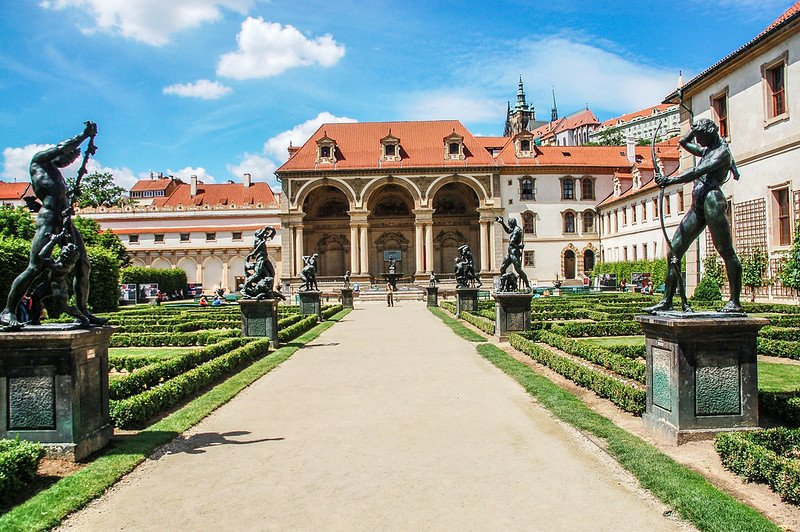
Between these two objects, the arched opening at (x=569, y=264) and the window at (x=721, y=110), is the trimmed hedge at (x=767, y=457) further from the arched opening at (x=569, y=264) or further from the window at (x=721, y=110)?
the arched opening at (x=569, y=264)

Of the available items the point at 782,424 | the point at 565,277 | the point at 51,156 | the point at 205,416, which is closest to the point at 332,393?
the point at 205,416

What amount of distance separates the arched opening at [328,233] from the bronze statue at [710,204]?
162ft

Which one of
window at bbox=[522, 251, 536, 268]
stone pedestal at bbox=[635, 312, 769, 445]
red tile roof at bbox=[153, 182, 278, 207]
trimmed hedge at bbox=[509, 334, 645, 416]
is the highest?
red tile roof at bbox=[153, 182, 278, 207]

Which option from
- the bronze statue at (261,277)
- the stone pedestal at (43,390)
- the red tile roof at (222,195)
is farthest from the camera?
the red tile roof at (222,195)

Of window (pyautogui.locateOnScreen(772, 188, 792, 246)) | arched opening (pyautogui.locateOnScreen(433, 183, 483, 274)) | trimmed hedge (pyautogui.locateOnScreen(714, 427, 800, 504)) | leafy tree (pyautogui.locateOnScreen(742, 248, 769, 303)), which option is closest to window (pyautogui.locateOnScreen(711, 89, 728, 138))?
window (pyautogui.locateOnScreen(772, 188, 792, 246))

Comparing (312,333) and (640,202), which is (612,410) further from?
(640,202)

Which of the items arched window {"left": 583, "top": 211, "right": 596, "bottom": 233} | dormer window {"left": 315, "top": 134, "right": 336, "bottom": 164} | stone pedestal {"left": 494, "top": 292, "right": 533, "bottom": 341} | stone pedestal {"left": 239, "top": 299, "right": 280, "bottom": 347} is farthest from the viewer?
arched window {"left": 583, "top": 211, "right": 596, "bottom": 233}

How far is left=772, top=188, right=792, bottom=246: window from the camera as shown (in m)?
22.3

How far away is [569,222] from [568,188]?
2995 mm

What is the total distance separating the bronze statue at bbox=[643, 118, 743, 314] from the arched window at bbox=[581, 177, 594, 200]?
49.3 m

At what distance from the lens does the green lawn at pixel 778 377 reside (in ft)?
28.6

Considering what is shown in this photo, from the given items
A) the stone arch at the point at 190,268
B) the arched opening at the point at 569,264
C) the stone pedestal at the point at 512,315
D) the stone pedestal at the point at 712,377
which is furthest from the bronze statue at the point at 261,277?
the stone arch at the point at 190,268

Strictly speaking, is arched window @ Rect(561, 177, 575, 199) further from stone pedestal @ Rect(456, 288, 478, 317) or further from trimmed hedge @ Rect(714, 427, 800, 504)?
trimmed hedge @ Rect(714, 427, 800, 504)

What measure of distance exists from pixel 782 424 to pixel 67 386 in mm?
7383
